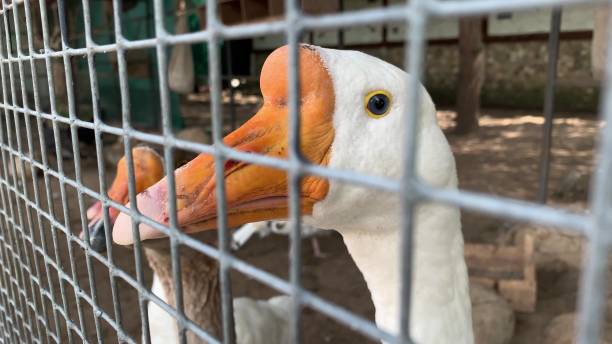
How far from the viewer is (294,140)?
60 centimetres

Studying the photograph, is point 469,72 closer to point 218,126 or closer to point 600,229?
point 218,126

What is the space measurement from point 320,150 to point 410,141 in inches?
23.4

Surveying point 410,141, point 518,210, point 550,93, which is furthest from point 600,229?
point 550,93

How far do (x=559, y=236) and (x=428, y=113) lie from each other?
3.34m

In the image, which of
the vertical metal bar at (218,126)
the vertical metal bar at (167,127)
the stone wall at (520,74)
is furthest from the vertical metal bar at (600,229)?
the stone wall at (520,74)

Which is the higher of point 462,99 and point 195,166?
point 195,166

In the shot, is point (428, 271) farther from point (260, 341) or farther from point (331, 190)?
point (260, 341)

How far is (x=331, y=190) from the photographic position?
1133 millimetres

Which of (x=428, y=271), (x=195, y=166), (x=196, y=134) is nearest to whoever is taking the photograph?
(x=195, y=166)

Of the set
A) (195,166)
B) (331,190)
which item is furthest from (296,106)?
(331,190)

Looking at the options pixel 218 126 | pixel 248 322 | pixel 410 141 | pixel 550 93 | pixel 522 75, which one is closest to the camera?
pixel 410 141

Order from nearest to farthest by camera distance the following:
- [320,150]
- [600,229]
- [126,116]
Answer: [600,229], [126,116], [320,150]

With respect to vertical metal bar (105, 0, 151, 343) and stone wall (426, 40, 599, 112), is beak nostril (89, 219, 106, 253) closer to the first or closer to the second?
vertical metal bar (105, 0, 151, 343)

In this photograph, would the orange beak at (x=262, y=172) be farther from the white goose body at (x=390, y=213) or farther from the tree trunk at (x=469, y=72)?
the tree trunk at (x=469, y=72)
